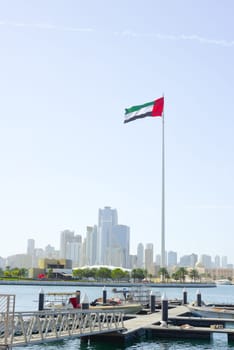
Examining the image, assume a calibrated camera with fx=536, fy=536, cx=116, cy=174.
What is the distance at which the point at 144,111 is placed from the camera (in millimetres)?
55531

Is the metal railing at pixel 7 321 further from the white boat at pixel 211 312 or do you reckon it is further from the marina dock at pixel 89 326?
the white boat at pixel 211 312

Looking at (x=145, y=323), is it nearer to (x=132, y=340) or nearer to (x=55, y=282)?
(x=132, y=340)

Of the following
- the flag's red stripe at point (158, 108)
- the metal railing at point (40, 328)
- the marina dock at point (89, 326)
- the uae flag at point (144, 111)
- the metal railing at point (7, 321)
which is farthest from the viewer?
the flag's red stripe at point (158, 108)

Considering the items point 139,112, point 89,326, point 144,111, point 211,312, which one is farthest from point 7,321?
point 144,111

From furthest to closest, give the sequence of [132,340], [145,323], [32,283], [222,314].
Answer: [32,283]
[222,314]
[145,323]
[132,340]

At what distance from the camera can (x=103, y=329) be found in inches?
1239

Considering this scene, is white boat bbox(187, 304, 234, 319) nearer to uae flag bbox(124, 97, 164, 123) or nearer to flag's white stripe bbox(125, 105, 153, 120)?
uae flag bbox(124, 97, 164, 123)

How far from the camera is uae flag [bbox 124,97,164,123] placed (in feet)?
180

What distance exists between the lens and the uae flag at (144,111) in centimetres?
5475

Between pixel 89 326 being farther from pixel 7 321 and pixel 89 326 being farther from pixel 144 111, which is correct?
pixel 144 111

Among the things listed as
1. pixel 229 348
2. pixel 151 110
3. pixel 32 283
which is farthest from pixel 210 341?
pixel 32 283

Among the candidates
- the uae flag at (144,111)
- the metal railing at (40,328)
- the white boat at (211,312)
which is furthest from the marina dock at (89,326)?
the uae flag at (144,111)

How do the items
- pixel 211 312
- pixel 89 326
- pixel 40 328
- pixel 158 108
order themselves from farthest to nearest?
pixel 158 108 → pixel 211 312 → pixel 89 326 → pixel 40 328

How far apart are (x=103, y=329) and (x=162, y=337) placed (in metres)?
5.59
